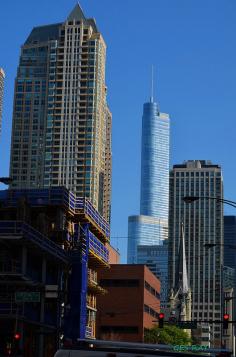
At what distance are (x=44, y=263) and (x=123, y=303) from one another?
182 feet

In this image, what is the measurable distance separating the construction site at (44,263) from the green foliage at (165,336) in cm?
2944

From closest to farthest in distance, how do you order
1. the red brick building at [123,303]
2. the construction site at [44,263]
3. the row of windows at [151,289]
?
the construction site at [44,263] → the red brick building at [123,303] → the row of windows at [151,289]

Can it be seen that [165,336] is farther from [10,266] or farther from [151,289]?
[10,266]

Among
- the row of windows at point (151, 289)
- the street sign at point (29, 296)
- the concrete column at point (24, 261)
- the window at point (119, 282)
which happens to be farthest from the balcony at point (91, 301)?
the street sign at point (29, 296)

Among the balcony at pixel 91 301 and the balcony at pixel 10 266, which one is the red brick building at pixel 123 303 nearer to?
the balcony at pixel 91 301

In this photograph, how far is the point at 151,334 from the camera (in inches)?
5143

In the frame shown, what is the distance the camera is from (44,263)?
7794cm

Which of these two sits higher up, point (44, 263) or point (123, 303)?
point (44, 263)

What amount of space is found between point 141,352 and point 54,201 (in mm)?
Result: 73565

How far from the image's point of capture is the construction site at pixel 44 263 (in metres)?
69.2

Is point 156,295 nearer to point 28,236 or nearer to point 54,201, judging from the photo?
point 54,201

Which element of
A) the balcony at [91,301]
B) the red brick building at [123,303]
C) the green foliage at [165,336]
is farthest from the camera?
the red brick building at [123,303]

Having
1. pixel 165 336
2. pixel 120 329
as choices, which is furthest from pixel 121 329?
pixel 165 336

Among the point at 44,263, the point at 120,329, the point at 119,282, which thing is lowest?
the point at 120,329
